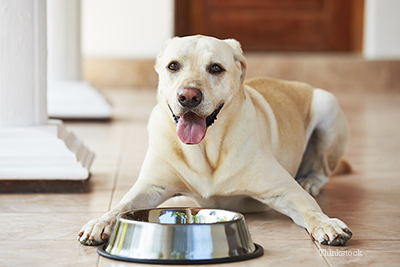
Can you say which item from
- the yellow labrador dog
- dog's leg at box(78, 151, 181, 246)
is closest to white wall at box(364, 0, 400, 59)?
the yellow labrador dog

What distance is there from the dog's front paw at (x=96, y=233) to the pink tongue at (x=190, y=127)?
0.41 meters

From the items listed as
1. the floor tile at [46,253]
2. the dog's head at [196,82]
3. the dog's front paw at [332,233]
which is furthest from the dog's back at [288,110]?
the floor tile at [46,253]

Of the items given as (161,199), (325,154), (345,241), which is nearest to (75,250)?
(161,199)

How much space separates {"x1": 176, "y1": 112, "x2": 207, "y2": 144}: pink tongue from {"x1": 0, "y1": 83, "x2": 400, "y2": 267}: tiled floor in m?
0.42

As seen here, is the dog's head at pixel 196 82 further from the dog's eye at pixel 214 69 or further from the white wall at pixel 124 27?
the white wall at pixel 124 27

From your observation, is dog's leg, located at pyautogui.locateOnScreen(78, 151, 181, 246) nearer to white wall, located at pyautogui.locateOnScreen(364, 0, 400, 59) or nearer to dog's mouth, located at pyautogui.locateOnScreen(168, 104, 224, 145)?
dog's mouth, located at pyautogui.locateOnScreen(168, 104, 224, 145)

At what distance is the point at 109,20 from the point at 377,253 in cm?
706

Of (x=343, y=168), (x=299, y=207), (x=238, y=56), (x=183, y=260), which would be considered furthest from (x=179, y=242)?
(x=343, y=168)

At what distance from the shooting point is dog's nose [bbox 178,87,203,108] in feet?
6.64

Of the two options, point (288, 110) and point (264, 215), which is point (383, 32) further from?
point (264, 215)

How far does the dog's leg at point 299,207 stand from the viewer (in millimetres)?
1999

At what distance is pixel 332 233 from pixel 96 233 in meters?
0.80

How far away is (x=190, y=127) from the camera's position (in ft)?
7.02

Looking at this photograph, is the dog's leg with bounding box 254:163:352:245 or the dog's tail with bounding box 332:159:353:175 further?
the dog's tail with bounding box 332:159:353:175
